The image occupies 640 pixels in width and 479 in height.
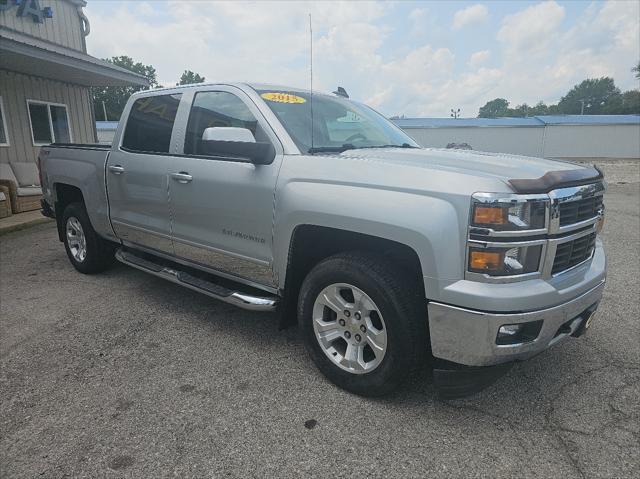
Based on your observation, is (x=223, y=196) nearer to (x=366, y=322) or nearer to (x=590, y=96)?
(x=366, y=322)

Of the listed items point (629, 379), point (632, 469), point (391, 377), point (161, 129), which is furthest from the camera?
point (161, 129)

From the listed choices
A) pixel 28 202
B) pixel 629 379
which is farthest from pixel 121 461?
pixel 28 202

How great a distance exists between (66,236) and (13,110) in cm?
791

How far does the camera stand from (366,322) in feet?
8.37

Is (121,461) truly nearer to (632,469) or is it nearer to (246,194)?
(246,194)

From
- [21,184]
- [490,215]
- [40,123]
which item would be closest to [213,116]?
[490,215]

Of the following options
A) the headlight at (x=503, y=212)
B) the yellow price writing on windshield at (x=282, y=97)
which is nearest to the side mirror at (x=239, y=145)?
the yellow price writing on windshield at (x=282, y=97)

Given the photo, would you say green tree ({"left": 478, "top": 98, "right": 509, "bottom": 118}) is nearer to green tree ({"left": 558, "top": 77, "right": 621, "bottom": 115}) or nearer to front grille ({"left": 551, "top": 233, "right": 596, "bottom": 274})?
green tree ({"left": 558, "top": 77, "right": 621, "bottom": 115})

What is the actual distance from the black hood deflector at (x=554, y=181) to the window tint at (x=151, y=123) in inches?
110

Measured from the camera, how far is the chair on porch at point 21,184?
349 inches

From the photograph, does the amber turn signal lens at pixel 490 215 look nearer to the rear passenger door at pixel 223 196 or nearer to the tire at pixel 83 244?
the rear passenger door at pixel 223 196

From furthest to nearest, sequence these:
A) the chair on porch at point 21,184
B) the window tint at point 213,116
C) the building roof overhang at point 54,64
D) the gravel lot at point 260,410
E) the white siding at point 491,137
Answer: the white siding at point 491,137 < the chair on porch at point 21,184 < the building roof overhang at point 54,64 < the window tint at point 213,116 < the gravel lot at point 260,410

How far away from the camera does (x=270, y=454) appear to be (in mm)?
2193

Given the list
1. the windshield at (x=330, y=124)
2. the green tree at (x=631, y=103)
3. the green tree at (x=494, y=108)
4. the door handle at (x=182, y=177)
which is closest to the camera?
the windshield at (x=330, y=124)
